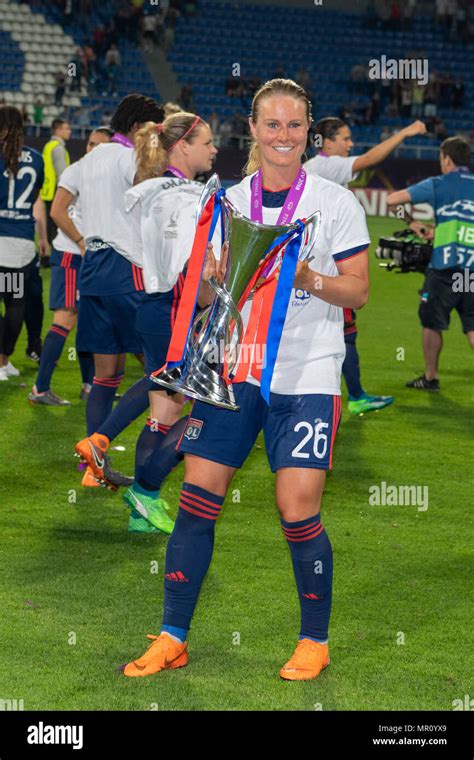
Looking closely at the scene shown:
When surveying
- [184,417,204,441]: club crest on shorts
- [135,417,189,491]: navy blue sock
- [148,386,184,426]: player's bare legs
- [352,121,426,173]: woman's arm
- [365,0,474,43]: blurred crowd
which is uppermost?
Result: [365,0,474,43]: blurred crowd

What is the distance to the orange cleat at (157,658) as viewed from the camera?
3.89 metres

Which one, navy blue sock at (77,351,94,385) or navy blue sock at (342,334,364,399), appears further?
navy blue sock at (77,351,94,385)

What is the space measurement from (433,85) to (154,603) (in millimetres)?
27213

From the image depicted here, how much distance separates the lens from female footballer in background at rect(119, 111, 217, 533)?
509 centimetres

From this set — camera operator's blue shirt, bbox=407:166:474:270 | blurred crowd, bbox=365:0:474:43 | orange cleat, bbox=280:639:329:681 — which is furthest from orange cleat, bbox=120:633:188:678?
blurred crowd, bbox=365:0:474:43

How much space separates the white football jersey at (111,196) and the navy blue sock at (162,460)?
Result: 1271 mm

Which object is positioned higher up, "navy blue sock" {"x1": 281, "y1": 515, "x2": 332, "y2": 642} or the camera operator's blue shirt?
the camera operator's blue shirt

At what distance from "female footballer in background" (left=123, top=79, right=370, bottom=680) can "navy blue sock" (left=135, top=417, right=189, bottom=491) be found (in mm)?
1403

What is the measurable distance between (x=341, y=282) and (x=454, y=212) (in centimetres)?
560

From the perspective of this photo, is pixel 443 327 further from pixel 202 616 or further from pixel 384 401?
pixel 202 616

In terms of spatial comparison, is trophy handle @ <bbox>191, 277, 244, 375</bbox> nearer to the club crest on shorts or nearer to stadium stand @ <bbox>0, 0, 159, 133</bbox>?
the club crest on shorts

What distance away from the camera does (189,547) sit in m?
A: 3.83

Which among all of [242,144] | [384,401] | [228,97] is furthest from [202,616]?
[228,97]

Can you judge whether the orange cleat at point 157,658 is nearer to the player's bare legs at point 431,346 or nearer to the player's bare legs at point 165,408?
the player's bare legs at point 165,408
